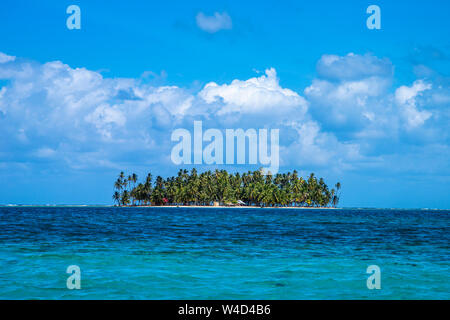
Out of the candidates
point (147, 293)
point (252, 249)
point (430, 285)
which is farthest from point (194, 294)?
point (252, 249)

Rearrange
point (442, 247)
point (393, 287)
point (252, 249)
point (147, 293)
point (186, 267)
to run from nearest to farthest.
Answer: point (147, 293)
point (393, 287)
point (186, 267)
point (252, 249)
point (442, 247)

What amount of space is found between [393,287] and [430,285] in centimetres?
207

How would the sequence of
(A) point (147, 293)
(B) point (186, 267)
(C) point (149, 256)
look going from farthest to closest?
1. (C) point (149, 256)
2. (B) point (186, 267)
3. (A) point (147, 293)

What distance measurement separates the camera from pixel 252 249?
104ft

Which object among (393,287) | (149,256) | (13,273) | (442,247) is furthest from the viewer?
(442,247)

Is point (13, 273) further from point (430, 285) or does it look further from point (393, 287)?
point (430, 285)

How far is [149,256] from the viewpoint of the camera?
27094mm
